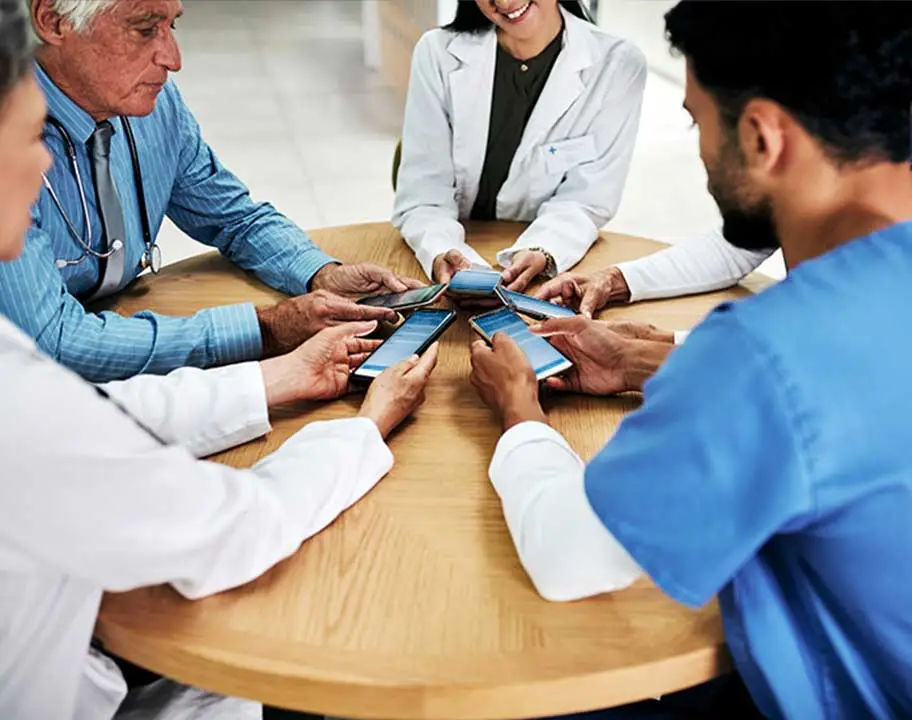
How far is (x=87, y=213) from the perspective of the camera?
188 cm

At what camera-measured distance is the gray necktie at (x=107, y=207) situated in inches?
74.1

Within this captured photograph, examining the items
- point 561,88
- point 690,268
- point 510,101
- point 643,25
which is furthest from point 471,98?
point 643,25

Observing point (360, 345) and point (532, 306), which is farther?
point (532, 306)

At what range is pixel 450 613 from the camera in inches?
46.2

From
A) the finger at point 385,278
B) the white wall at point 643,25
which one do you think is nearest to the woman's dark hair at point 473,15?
the finger at point 385,278

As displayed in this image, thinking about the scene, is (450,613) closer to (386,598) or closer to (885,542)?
(386,598)

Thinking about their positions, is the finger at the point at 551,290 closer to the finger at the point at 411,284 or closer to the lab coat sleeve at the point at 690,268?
the lab coat sleeve at the point at 690,268

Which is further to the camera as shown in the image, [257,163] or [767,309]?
[257,163]

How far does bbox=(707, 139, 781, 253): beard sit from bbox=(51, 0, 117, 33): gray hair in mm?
1100

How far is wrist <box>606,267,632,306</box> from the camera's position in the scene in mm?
1998

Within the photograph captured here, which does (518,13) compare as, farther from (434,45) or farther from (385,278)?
(385,278)

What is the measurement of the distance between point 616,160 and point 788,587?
1.49 meters

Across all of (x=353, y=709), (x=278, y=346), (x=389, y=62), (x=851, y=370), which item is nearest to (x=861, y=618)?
(x=851, y=370)

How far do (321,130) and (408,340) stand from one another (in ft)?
15.9
